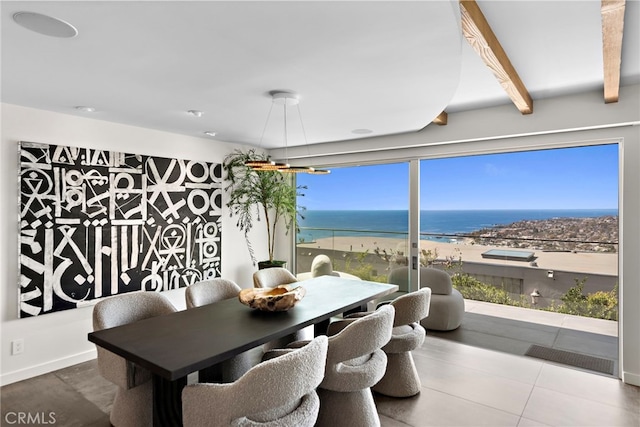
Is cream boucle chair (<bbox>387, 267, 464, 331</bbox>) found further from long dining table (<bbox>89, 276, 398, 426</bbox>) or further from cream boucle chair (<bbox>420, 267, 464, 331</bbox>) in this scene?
long dining table (<bbox>89, 276, 398, 426</bbox>)

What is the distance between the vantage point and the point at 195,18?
5.79 ft

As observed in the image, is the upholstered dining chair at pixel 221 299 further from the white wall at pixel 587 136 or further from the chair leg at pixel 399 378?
the white wall at pixel 587 136

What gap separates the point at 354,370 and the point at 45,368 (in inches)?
117

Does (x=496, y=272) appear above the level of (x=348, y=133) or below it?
below

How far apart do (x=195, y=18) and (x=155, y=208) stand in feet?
9.62

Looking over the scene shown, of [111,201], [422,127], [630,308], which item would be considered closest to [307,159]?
[422,127]

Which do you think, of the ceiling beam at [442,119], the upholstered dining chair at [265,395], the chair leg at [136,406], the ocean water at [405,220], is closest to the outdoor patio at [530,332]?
the ocean water at [405,220]

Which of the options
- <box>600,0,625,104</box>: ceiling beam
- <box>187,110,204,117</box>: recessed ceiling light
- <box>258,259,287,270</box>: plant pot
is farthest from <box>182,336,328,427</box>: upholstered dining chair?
<box>258,259,287,270</box>: plant pot

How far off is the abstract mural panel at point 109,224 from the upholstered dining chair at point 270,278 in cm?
127

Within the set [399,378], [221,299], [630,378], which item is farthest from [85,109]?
[630,378]

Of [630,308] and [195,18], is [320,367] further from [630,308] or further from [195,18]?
[630,308]

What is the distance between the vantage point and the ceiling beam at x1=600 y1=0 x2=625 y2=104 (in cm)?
177

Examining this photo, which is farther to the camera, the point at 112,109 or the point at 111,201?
the point at 111,201

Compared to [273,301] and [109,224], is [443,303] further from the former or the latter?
[109,224]
